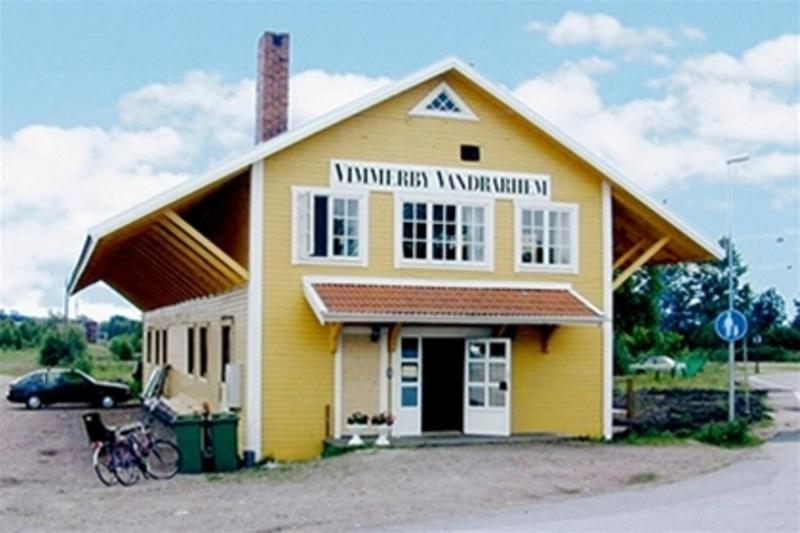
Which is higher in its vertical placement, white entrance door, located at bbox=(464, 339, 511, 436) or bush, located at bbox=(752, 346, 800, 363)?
white entrance door, located at bbox=(464, 339, 511, 436)

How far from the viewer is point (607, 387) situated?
953 inches

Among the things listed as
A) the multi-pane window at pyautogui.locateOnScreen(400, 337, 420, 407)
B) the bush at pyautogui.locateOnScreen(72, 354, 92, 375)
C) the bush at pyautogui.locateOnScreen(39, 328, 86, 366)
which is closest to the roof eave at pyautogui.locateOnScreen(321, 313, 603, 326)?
the multi-pane window at pyautogui.locateOnScreen(400, 337, 420, 407)

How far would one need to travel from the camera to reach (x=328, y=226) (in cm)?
2208

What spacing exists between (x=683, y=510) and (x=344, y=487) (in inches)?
194

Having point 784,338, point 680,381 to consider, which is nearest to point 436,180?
point 680,381

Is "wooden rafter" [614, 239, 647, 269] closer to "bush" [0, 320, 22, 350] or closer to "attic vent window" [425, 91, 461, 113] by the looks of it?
"attic vent window" [425, 91, 461, 113]

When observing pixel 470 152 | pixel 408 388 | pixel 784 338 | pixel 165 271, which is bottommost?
pixel 408 388

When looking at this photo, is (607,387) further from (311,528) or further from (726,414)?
(311,528)

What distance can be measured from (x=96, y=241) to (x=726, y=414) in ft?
56.8

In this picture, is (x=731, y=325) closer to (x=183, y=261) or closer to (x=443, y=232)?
(x=443, y=232)

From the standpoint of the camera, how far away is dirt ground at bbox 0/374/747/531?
47.4 ft

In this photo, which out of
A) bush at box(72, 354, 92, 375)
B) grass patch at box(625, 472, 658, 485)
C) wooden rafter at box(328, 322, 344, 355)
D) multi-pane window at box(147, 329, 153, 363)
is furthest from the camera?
bush at box(72, 354, 92, 375)

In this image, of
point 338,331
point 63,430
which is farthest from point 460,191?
point 63,430

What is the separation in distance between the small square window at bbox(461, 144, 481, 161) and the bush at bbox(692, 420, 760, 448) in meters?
7.05
